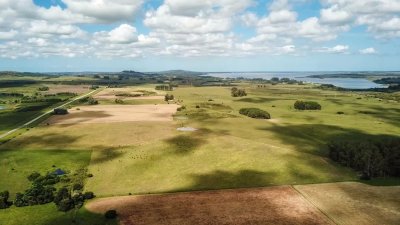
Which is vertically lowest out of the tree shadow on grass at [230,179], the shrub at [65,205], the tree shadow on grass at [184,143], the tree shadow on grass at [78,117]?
the tree shadow on grass at [230,179]

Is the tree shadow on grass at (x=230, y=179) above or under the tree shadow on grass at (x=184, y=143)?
under

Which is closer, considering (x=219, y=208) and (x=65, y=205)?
(x=219, y=208)

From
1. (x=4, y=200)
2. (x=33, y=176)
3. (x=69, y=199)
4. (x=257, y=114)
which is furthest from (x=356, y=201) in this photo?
(x=257, y=114)

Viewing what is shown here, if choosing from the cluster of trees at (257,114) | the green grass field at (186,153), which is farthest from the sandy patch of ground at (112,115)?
the cluster of trees at (257,114)

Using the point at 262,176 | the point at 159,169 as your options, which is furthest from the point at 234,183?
the point at 159,169

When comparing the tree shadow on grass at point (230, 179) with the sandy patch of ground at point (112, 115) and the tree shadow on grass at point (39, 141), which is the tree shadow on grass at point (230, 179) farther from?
the sandy patch of ground at point (112, 115)

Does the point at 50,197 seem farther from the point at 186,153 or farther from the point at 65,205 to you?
the point at 186,153

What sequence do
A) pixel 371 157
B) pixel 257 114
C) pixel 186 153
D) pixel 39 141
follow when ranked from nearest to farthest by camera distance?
1. pixel 371 157
2. pixel 186 153
3. pixel 39 141
4. pixel 257 114

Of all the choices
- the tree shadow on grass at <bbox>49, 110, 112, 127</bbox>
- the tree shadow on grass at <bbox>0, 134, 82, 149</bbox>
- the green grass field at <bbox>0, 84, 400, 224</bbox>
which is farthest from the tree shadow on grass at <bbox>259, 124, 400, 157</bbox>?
the tree shadow on grass at <bbox>49, 110, 112, 127</bbox>
